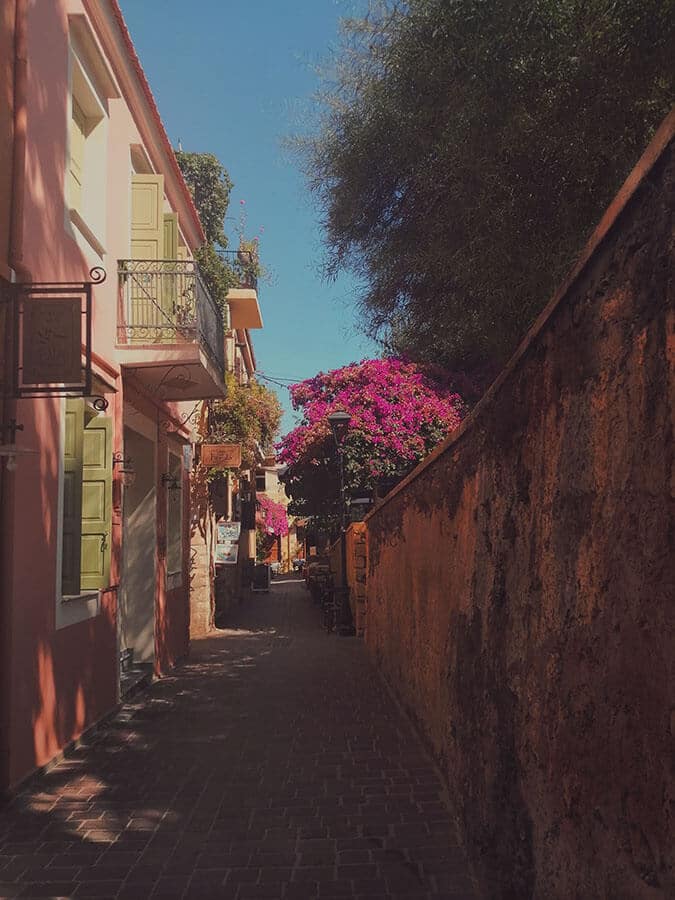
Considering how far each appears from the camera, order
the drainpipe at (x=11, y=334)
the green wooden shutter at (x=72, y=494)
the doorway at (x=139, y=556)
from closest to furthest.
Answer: the drainpipe at (x=11, y=334) → the green wooden shutter at (x=72, y=494) → the doorway at (x=139, y=556)

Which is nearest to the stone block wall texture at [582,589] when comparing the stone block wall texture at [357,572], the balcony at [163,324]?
the balcony at [163,324]

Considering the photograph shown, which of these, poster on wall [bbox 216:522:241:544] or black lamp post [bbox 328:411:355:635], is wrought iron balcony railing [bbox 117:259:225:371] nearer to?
black lamp post [bbox 328:411:355:635]

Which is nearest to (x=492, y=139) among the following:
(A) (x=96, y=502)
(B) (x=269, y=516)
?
(A) (x=96, y=502)

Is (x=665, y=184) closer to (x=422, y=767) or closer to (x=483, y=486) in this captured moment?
(x=483, y=486)

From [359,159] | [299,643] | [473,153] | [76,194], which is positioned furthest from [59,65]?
[299,643]

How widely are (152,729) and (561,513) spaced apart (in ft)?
18.5

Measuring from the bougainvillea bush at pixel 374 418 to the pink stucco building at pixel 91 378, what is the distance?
4848 mm

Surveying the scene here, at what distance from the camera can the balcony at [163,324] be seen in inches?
340

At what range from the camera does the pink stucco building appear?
5.42 meters

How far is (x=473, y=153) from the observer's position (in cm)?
675

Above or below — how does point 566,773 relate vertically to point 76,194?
below

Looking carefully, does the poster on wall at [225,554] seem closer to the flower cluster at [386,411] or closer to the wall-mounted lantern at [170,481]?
the flower cluster at [386,411]

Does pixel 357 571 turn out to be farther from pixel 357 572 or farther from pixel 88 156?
pixel 88 156

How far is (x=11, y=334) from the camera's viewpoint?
17.6ft
